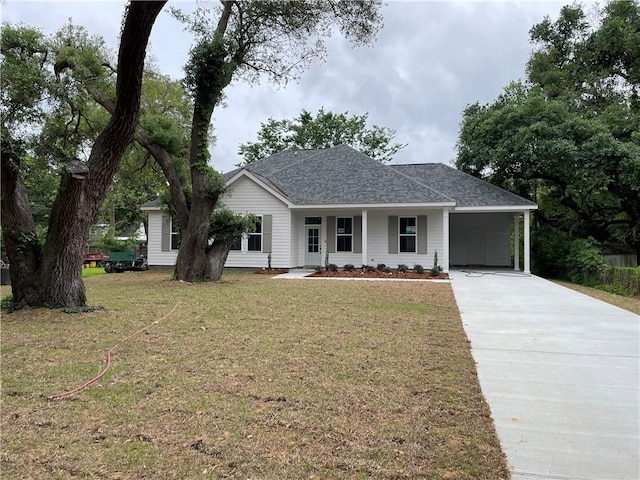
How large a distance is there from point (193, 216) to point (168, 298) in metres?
4.34

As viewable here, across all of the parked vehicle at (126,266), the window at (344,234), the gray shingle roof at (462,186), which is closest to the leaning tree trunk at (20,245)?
the parked vehicle at (126,266)

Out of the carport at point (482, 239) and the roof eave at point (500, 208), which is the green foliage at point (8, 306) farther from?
the carport at point (482, 239)

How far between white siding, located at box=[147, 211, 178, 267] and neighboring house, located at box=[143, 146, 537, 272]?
45 millimetres

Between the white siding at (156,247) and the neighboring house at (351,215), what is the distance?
0.05 metres

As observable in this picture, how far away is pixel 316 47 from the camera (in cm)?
1371

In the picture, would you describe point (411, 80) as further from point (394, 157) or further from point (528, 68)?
point (394, 157)

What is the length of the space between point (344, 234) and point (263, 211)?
11.8 ft

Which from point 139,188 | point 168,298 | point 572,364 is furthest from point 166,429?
point 139,188

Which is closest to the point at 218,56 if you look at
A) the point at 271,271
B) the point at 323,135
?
the point at 271,271

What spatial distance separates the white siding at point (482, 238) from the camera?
67.4 ft

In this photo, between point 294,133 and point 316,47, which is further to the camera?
point 294,133

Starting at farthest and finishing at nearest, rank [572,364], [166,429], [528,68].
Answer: [528,68] < [572,364] < [166,429]

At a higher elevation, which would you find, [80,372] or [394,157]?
[394,157]

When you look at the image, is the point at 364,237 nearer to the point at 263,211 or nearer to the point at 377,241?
the point at 377,241
